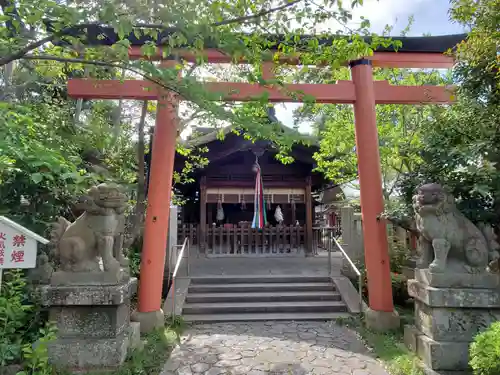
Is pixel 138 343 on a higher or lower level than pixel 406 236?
lower

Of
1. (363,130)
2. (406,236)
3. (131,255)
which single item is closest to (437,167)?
(363,130)

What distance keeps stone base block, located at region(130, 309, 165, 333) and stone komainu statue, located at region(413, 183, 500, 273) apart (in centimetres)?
435

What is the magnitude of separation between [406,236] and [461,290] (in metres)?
4.92

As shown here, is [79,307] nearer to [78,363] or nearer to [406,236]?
[78,363]

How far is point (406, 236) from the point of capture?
8.52 metres

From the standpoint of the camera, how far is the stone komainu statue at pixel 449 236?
3949mm

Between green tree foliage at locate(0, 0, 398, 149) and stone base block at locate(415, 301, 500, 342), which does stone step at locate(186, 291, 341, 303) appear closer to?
stone base block at locate(415, 301, 500, 342)

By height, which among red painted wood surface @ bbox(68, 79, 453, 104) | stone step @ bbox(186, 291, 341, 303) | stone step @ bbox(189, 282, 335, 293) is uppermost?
red painted wood surface @ bbox(68, 79, 453, 104)

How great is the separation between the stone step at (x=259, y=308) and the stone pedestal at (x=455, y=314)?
105 inches

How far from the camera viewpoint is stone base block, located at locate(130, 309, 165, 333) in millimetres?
5554

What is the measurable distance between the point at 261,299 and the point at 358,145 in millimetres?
3714

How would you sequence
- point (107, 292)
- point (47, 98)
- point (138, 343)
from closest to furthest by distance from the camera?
point (107, 292), point (138, 343), point (47, 98)

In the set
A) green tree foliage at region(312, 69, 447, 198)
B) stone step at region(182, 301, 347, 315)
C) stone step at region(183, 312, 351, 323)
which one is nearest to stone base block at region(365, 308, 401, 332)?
stone step at region(183, 312, 351, 323)

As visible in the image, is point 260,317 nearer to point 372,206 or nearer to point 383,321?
point 383,321
